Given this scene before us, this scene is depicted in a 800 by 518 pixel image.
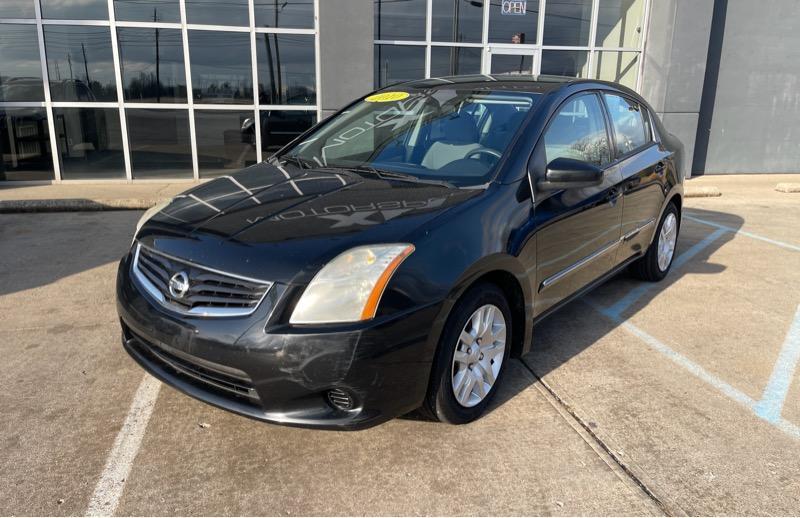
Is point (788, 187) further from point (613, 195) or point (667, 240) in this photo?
point (613, 195)

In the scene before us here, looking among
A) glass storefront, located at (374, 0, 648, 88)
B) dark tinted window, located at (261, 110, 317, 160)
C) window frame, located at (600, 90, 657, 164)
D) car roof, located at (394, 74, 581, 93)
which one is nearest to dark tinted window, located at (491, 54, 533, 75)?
glass storefront, located at (374, 0, 648, 88)

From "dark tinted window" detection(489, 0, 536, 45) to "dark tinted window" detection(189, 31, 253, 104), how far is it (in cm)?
440

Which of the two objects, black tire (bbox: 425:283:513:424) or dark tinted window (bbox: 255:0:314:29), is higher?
dark tinted window (bbox: 255:0:314:29)

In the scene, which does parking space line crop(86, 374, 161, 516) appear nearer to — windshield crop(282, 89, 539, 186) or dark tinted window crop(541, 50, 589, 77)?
windshield crop(282, 89, 539, 186)

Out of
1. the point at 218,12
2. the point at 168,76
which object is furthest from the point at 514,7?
the point at 168,76

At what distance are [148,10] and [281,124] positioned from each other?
8.73ft

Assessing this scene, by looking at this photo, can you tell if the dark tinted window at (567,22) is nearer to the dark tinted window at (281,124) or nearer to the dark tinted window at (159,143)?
the dark tinted window at (281,124)

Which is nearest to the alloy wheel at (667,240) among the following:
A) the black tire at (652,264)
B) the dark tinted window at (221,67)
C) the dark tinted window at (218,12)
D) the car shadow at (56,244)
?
the black tire at (652,264)

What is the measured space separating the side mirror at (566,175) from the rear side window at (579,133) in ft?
0.59

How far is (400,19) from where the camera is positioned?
1043cm

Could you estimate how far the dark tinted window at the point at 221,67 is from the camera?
380 inches

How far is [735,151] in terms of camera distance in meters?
12.3

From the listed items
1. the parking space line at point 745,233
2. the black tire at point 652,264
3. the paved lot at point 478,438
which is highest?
the black tire at point 652,264

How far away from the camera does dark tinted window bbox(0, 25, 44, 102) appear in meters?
9.27
